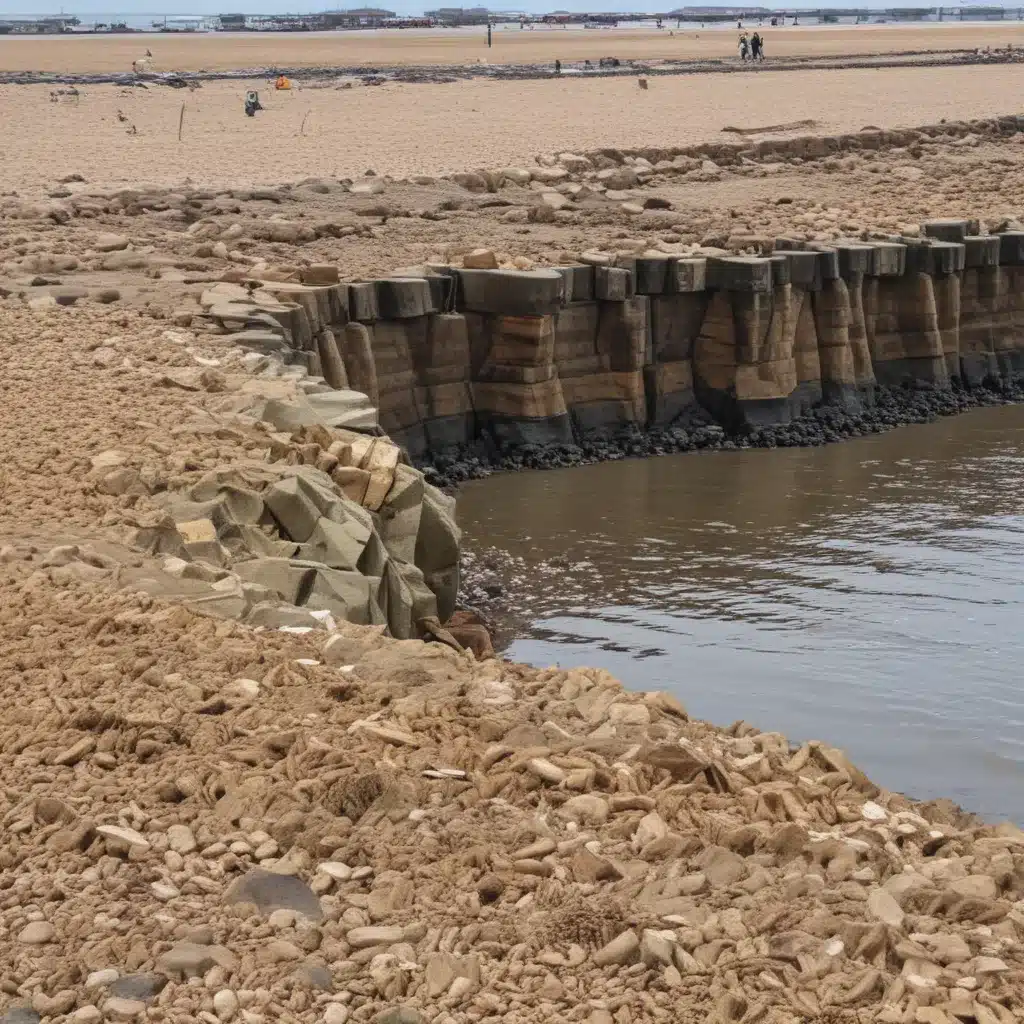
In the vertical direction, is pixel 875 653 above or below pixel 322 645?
below

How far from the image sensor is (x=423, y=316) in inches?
789

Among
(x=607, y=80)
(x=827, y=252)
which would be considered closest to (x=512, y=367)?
(x=827, y=252)

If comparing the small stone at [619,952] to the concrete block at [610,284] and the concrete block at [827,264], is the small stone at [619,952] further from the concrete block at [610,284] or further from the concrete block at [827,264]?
the concrete block at [827,264]

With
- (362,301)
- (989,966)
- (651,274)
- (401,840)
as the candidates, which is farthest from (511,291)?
(989,966)

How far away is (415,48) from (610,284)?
261 feet

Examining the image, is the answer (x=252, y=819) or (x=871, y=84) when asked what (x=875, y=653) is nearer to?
(x=252, y=819)

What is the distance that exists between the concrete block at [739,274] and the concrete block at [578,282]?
5.67ft

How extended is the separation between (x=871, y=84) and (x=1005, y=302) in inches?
1384

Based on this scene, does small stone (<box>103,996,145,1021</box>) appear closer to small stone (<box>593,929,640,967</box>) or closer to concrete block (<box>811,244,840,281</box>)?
small stone (<box>593,929,640,967</box>)

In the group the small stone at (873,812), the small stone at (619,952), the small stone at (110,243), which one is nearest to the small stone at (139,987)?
the small stone at (619,952)

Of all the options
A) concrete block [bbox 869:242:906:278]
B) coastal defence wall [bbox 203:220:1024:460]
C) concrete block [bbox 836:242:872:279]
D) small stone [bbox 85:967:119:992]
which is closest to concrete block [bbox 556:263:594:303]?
coastal defence wall [bbox 203:220:1024:460]

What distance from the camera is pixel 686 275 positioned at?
21.6 m

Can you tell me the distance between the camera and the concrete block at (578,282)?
821 inches

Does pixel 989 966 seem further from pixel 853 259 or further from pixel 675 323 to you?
pixel 853 259
